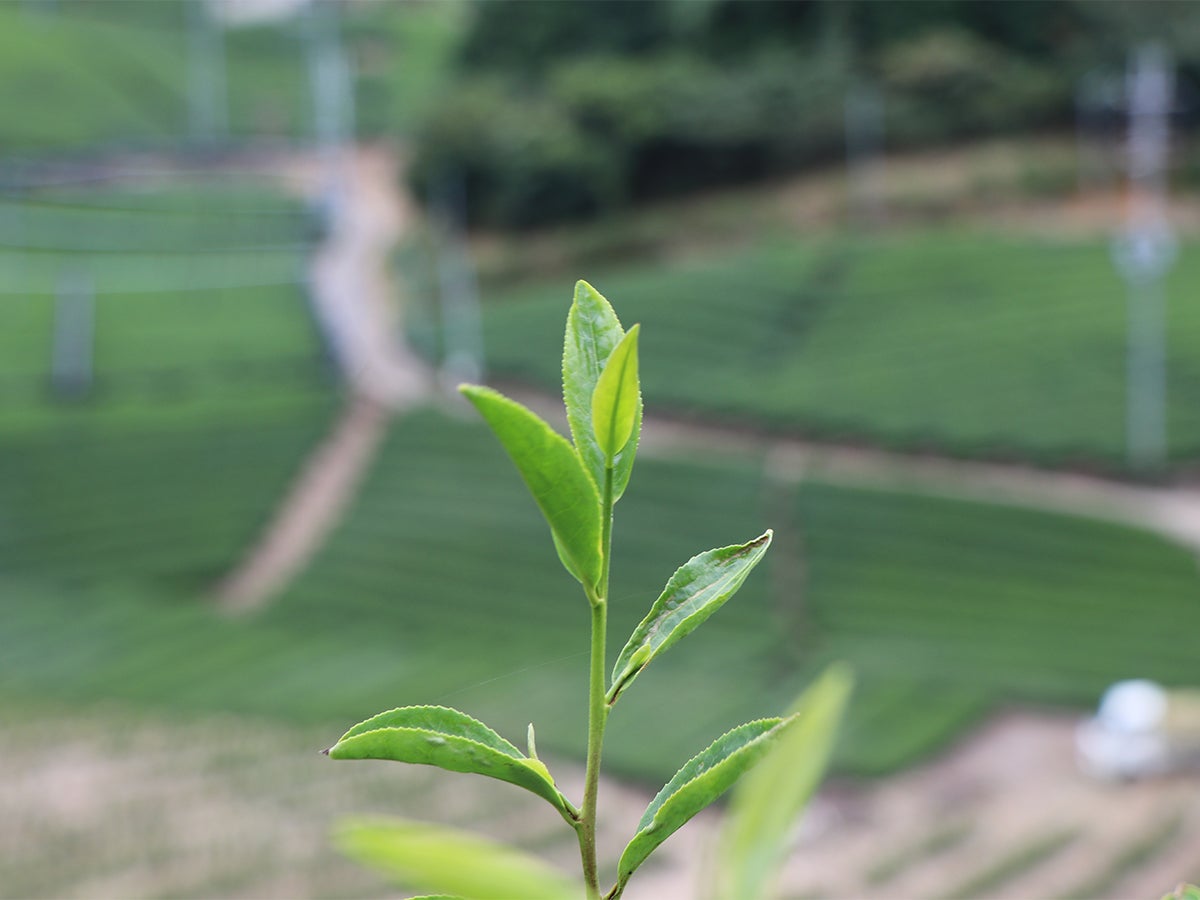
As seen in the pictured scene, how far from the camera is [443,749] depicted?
0.93 meters

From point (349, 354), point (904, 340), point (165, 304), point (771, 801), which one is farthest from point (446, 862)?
point (165, 304)

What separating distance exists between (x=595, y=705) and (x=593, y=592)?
80 mm

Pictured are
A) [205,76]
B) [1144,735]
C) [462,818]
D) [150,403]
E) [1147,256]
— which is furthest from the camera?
[205,76]

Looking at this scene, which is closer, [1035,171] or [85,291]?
[85,291]

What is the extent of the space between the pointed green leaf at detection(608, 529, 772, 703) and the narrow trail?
46.5 feet

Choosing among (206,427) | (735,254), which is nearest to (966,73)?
(735,254)

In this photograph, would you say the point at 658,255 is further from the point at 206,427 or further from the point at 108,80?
the point at 108,80

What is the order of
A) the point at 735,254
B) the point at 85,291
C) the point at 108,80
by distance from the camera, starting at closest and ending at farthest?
1. the point at 85,291
2. the point at 735,254
3. the point at 108,80

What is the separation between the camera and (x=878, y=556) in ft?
46.9

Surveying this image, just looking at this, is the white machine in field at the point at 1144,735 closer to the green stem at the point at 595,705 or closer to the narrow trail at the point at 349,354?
the narrow trail at the point at 349,354

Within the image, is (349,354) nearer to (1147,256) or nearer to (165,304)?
(165,304)

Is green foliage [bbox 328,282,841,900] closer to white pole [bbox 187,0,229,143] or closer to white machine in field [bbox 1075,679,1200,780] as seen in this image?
white machine in field [bbox 1075,679,1200,780]

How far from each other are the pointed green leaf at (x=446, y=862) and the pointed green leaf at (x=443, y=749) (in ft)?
1.05

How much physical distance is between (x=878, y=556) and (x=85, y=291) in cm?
1282
